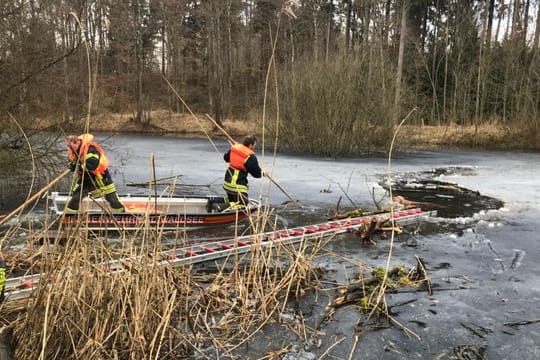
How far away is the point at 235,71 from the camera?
130 ft

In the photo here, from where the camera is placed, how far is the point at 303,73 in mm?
19688

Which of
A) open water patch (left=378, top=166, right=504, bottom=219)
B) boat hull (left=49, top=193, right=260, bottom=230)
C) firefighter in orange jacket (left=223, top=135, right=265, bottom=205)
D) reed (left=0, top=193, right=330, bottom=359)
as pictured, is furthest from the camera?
open water patch (left=378, top=166, right=504, bottom=219)

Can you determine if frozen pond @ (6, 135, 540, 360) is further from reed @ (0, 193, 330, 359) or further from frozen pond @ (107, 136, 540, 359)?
reed @ (0, 193, 330, 359)

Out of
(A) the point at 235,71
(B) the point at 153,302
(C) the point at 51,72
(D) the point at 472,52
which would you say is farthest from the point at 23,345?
(A) the point at 235,71

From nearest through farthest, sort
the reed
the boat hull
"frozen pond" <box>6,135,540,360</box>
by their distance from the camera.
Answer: the reed < "frozen pond" <box>6,135,540,360</box> < the boat hull

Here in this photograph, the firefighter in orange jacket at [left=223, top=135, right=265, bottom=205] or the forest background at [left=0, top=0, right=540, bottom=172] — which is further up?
the forest background at [left=0, top=0, right=540, bottom=172]

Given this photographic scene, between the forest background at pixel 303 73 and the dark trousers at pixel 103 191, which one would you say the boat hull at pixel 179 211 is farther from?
the forest background at pixel 303 73

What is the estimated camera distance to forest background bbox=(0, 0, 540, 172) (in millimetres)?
10227

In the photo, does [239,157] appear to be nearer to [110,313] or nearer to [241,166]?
[241,166]

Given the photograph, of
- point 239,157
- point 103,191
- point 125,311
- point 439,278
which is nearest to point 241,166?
point 239,157

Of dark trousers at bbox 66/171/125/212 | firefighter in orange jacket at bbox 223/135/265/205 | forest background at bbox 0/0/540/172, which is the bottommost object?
dark trousers at bbox 66/171/125/212

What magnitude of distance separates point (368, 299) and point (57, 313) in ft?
9.65

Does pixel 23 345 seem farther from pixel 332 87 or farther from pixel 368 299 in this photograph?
pixel 332 87

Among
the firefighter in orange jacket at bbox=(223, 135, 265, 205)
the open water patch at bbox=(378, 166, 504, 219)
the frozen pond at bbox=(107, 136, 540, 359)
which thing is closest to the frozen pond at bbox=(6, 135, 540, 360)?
the frozen pond at bbox=(107, 136, 540, 359)
